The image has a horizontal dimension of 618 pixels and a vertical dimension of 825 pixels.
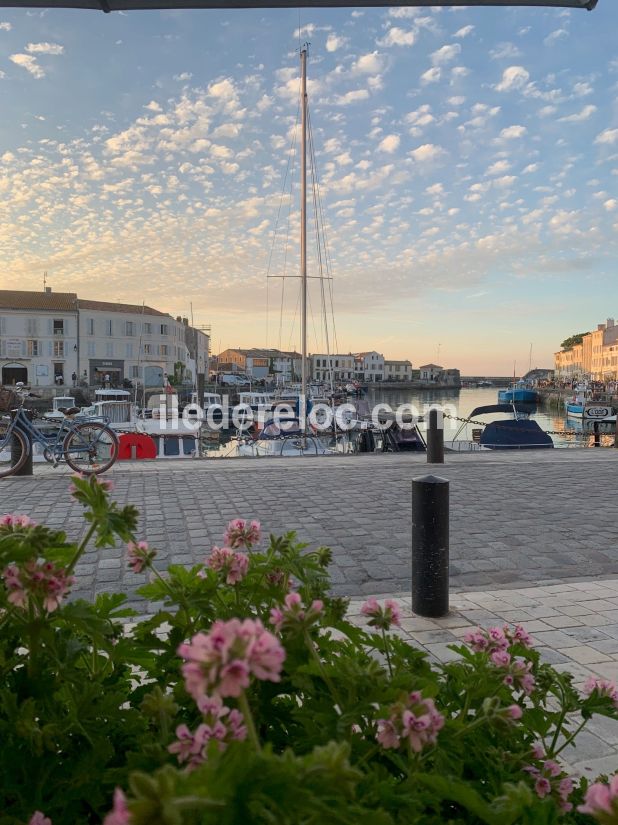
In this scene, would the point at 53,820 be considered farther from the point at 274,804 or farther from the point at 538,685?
the point at 538,685

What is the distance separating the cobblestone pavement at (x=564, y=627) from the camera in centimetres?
290

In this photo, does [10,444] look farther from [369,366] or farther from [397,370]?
[397,370]

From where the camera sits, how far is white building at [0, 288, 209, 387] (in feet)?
201

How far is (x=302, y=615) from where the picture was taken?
1.19 metres

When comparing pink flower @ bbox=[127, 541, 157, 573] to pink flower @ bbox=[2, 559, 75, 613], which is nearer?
pink flower @ bbox=[2, 559, 75, 613]

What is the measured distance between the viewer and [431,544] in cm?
443

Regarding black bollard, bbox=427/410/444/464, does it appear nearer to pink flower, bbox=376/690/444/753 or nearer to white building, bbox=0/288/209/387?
pink flower, bbox=376/690/444/753

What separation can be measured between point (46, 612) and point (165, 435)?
2256cm

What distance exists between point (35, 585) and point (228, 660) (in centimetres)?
63

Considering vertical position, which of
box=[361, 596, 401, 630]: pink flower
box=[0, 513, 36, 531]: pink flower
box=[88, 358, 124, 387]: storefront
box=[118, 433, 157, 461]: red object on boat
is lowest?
box=[118, 433, 157, 461]: red object on boat

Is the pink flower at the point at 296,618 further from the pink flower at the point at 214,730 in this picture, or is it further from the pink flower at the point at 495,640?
the pink flower at the point at 495,640

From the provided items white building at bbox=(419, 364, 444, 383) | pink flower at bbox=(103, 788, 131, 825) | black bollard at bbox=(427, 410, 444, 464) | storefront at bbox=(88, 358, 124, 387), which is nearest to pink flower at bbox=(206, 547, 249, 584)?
pink flower at bbox=(103, 788, 131, 825)

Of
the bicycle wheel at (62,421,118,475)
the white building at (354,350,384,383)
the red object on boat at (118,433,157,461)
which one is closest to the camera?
the bicycle wheel at (62,421,118,475)

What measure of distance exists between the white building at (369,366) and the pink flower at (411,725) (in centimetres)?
14111
